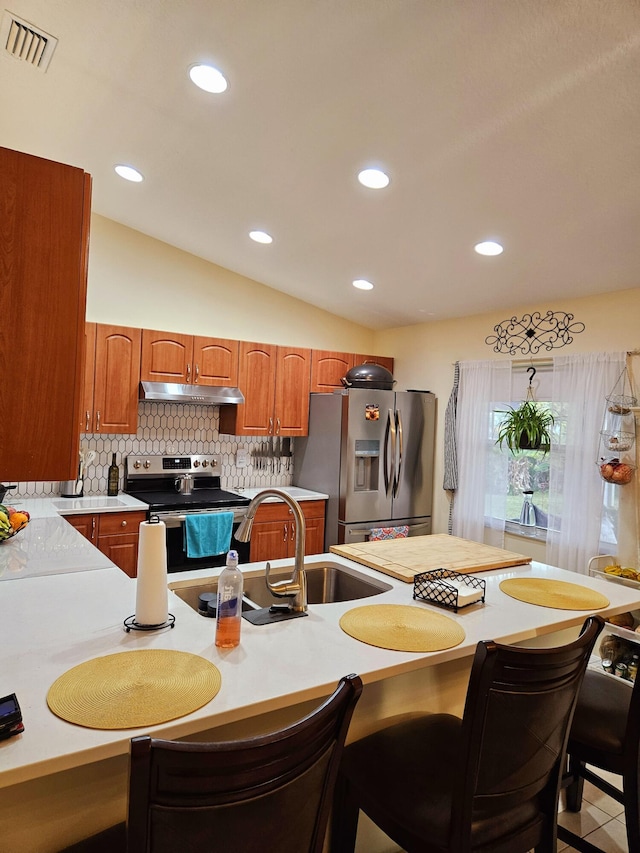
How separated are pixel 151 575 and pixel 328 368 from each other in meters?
3.56

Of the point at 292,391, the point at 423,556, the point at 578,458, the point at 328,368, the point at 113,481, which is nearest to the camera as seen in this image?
the point at 423,556

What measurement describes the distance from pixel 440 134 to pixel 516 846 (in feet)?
8.22

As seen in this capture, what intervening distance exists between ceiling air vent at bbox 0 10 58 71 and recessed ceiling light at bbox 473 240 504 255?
2347mm

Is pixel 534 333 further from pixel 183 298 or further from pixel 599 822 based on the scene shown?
pixel 599 822

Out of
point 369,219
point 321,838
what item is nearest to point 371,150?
point 369,219

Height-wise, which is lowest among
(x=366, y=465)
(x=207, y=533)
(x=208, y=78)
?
(x=207, y=533)

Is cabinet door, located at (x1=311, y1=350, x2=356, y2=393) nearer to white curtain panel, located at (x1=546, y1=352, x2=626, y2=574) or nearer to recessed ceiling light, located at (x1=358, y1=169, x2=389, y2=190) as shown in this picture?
white curtain panel, located at (x1=546, y1=352, x2=626, y2=574)

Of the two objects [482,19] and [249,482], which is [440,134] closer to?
[482,19]

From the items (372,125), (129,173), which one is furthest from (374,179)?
(129,173)

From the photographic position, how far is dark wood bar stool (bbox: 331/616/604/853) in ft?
3.90

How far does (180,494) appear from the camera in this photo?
4.20 meters

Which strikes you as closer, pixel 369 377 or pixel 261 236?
pixel 261 236

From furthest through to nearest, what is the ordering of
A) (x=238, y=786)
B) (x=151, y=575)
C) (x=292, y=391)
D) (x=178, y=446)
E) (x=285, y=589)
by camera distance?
(x=292, y=391)
(x=178, y=446)
(x=285, y=589)
(x=151, y=575)
(x=238, y=786)

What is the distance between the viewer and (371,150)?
2559 millimetres
